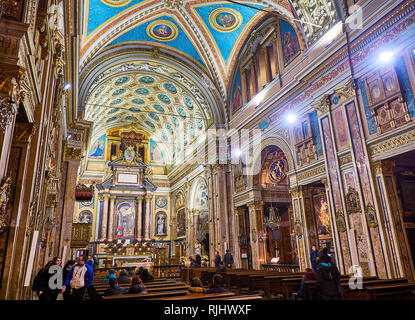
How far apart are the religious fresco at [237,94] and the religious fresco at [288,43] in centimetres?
336

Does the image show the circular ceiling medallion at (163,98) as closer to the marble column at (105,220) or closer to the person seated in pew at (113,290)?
the marble column at (105,220)

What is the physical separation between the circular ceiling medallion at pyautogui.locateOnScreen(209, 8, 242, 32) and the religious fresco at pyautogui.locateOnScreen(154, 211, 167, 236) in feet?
47.8

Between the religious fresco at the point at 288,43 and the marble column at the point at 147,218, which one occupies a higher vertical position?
the religious fresco at the point at 288,43

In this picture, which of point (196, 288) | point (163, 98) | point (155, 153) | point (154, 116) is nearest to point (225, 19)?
point (163, 98)

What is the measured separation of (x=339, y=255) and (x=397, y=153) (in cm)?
293

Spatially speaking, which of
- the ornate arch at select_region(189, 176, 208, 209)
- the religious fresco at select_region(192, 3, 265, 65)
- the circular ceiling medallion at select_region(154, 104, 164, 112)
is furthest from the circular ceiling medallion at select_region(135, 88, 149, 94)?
the religious fresco at select_region(192, 3, 265, 65)

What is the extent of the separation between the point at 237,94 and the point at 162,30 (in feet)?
14.7

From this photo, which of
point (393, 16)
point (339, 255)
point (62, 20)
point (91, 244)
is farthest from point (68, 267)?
point (91, 244)

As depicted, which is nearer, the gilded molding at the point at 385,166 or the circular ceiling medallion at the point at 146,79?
the gilded molding at the point at 385,166

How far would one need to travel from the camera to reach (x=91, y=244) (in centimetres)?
2089

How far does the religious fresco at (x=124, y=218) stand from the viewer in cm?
2212

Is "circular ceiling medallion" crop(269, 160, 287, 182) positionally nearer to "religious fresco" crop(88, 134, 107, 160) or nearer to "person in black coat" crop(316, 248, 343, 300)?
"person in black coat" crop(316, 248, 343, 300)

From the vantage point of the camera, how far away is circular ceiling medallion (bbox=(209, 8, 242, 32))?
1279cm

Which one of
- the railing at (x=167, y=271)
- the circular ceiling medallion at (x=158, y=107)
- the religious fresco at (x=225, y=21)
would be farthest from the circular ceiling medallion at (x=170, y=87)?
the railing at (x=167, y=271)
